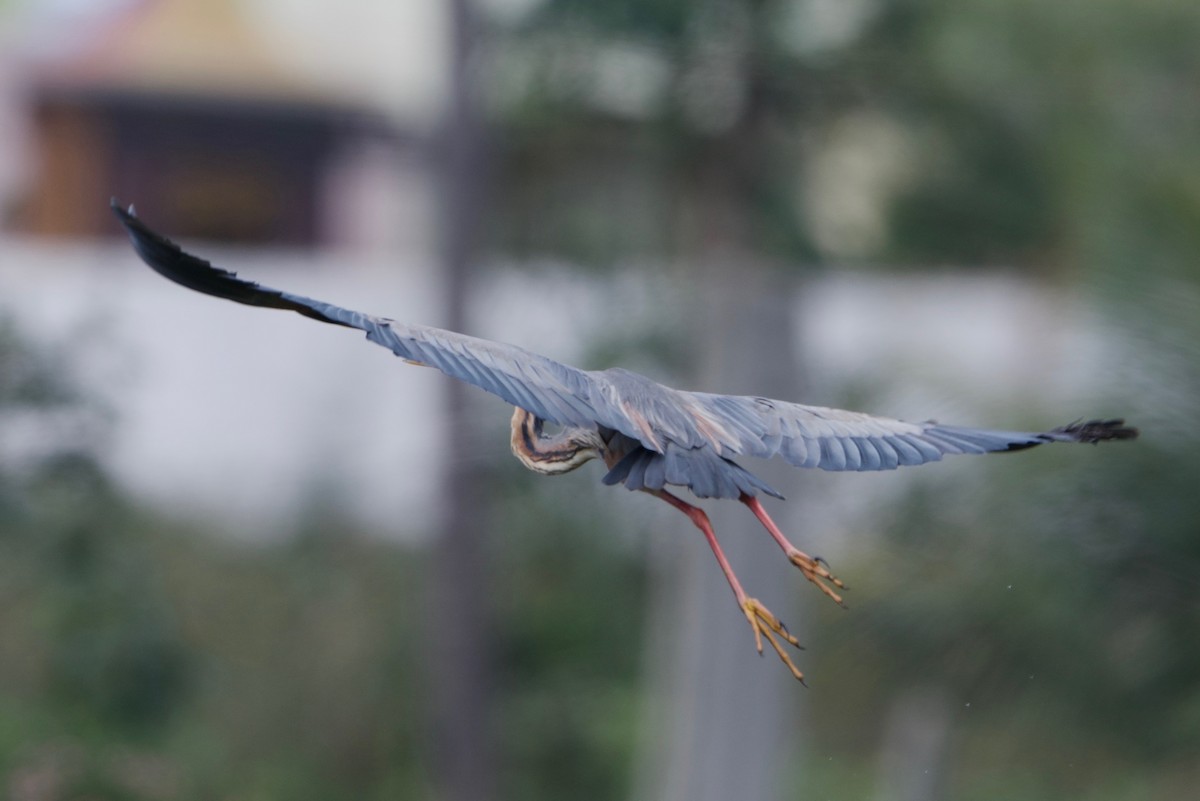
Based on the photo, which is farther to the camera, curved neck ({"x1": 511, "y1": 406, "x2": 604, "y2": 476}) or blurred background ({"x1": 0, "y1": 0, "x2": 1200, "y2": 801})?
blurred background ({"x1": 0, "y1": 0, "x2": 1200, "y2": 801})

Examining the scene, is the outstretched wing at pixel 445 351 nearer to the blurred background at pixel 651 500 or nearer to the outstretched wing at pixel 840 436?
the outstretched wing at pixel 840 436

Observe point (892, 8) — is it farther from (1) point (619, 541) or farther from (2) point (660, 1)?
(1) point (619, 541)

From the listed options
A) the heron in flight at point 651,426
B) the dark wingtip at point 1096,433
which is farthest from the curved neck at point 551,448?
the dark wingtip at point 1096,433

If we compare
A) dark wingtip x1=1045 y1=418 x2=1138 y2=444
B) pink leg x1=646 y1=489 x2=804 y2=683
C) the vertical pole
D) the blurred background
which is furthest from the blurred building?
dark wingtip x1=1045 y1=418 x2=1138 y2=444

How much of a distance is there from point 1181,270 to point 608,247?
4639 mm

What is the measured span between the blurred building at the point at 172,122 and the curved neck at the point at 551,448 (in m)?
11.8

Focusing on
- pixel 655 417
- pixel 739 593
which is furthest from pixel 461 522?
pixel 655 417

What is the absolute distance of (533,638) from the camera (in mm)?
13039

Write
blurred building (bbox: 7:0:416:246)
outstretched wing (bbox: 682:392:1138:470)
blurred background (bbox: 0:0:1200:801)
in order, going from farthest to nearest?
blurred building (bbox: 7:0:416:246) < blurred background (bbox: 0:0:1200:801) < outstretched wing (bbox: 682:392:1138:470)

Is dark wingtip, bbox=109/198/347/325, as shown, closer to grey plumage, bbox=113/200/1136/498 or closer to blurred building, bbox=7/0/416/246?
grey plumage, bbox=113/200/1136/498

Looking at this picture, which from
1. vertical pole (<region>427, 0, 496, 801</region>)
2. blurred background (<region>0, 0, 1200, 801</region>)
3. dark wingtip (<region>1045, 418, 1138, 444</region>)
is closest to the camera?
dark wingtip (<region>1045, 418, 1138, 444</region>)

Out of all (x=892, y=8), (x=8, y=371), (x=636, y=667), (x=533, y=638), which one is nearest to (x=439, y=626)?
(x=533, y=638)

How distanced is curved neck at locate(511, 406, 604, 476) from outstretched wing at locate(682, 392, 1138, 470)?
260mm

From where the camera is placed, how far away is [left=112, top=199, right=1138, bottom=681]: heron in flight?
11.9 ft
